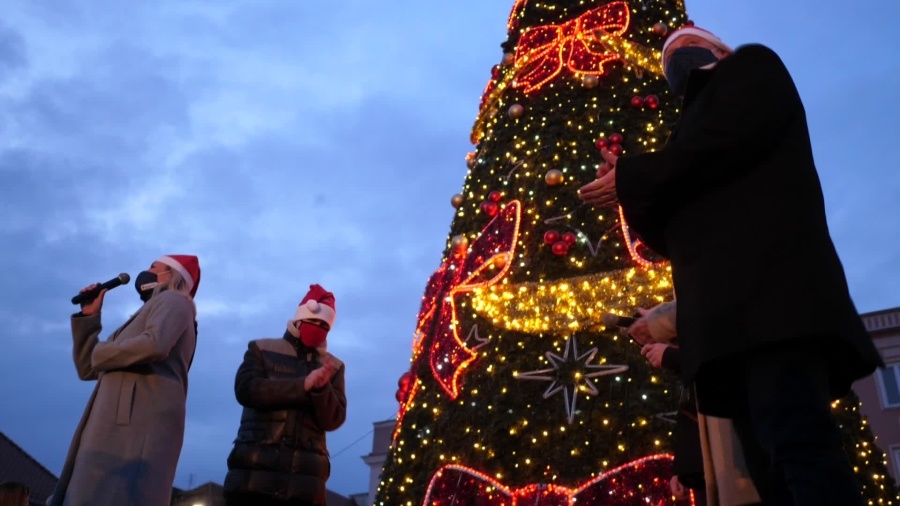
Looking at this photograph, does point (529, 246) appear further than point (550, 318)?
Yes

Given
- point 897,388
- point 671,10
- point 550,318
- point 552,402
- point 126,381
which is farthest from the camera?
point 897,388

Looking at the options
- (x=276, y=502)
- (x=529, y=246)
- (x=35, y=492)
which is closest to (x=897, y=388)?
(x=529, y=246)

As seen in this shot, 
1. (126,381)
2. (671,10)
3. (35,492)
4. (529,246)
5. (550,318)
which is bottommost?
(126,381)

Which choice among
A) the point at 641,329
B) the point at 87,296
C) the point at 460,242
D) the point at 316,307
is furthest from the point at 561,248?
the point at 87,296

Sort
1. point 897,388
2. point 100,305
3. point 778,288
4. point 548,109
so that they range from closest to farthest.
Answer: point 778,288 < point 100,305 < point 548,109 < point 897,388

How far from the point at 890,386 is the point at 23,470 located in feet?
71.7

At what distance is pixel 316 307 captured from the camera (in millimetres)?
4320

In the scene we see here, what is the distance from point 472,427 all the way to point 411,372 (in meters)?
1.03

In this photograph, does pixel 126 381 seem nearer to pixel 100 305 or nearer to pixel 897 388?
pixel 100 305

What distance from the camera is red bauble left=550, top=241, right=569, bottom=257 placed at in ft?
17.3

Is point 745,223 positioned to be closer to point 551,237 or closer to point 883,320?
point 551,237

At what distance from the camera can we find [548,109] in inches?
249

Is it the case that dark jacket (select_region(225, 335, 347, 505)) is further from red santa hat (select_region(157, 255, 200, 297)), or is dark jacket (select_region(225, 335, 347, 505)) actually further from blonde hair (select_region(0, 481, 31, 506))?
blonde hair (select_region(0, 481, 31, 506))

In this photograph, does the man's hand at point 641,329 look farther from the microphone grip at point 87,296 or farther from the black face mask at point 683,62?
the microphone grip at point 87,296
